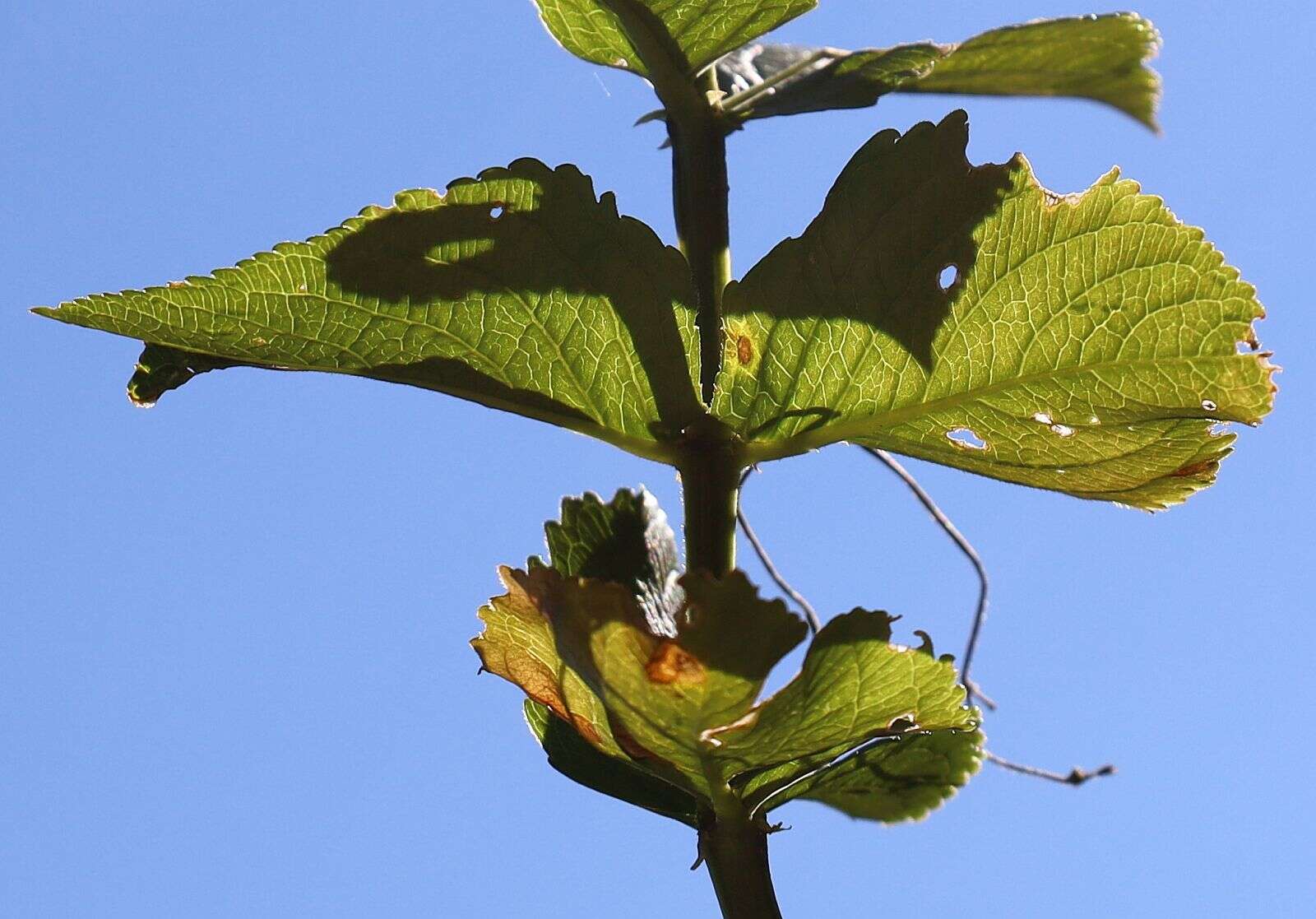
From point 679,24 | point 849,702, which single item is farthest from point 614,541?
point 679,24

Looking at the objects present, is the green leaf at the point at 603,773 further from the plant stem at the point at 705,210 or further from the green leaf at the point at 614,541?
the plant stem at the point at 705,210

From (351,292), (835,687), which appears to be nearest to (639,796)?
(835,687)

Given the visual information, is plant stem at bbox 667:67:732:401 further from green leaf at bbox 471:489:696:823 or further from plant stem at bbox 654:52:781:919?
green leaf at bbox 471:489:696:823

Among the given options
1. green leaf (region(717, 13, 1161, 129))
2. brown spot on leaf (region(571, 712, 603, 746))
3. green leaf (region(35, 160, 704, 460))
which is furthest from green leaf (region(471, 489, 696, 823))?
green leaf (region(717, 13, 1161, 129))

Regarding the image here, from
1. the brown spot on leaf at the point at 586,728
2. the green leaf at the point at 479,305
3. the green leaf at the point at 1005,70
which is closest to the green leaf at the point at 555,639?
the brown spot on leaf at the point at 586,728

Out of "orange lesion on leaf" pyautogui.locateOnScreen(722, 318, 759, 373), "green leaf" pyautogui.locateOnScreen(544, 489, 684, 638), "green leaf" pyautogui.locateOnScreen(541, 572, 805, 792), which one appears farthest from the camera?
"green leaf" pyautogui.locateOnScreen(544, 489, 684, 638)

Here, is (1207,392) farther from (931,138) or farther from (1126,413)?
(931,138)
